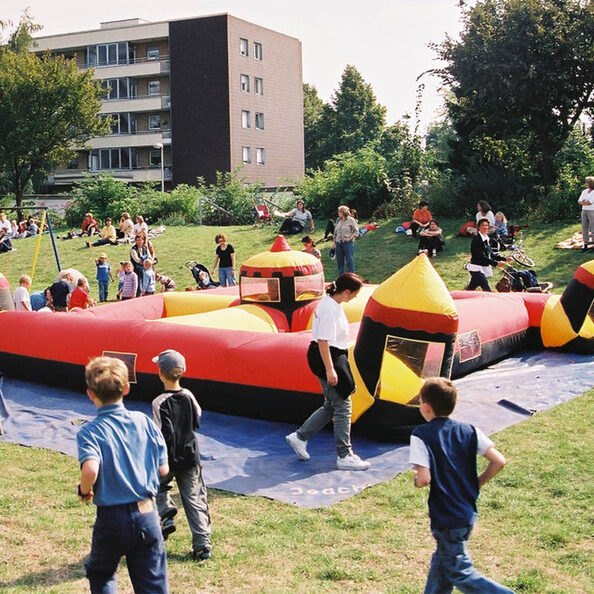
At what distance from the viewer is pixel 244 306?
428 inches

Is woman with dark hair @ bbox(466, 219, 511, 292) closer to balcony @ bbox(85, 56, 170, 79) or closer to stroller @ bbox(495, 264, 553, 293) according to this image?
stroller @ bbox(495, 264, 553, 293)

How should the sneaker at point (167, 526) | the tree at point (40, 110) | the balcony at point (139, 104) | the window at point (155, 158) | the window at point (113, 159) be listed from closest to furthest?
the sneaker at point (167, 526), the tree at point (40, 110), the balcony at point (139, 104), the window at point (155, 158), the window at point (113, 159)

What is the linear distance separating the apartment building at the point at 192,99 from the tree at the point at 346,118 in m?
10.4

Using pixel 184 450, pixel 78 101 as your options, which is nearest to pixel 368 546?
pixel 184 450

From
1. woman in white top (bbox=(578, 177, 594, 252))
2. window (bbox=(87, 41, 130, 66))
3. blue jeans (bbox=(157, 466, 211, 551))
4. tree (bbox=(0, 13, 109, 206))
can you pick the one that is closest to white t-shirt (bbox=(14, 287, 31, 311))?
blue jeans (bbox=(157, 466, 211, 551))

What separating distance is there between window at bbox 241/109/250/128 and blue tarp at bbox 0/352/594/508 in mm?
36545

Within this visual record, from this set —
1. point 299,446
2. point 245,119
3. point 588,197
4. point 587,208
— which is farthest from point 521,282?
point 245,119

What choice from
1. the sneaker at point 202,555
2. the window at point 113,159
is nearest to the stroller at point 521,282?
the sneaker at point 202,555

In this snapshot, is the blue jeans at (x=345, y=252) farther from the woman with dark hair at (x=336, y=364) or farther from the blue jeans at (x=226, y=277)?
the woman with dark hair at (x=336, y=364)

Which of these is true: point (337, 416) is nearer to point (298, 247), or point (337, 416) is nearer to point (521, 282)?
point (521, 282)

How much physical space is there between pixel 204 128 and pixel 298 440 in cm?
4000

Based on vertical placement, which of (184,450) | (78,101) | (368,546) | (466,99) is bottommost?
(368,546)

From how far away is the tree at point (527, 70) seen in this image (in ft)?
67.4

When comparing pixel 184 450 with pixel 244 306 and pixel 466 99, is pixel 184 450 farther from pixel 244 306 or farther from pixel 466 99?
pixel 466 99
